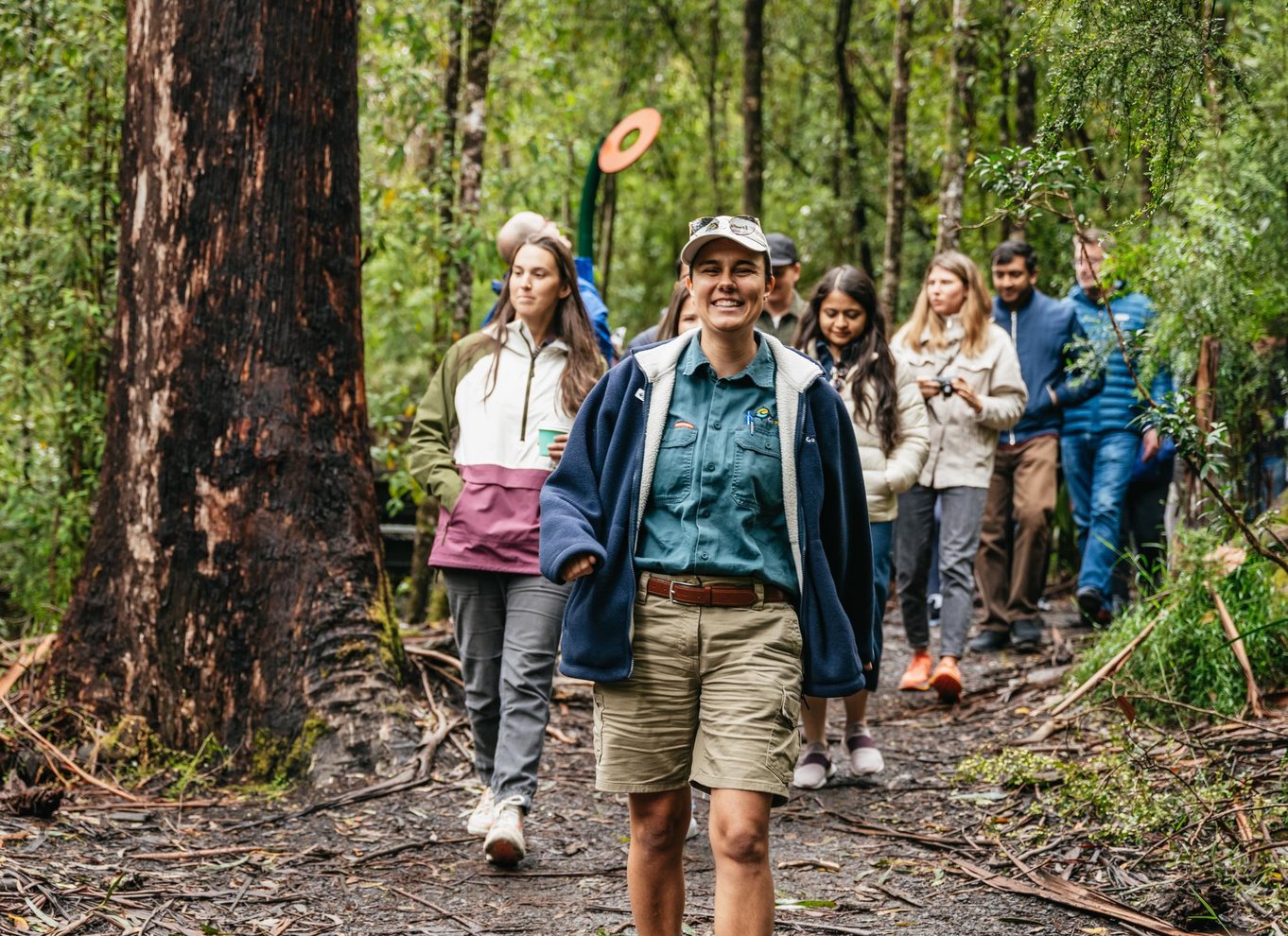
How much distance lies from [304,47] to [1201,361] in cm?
495

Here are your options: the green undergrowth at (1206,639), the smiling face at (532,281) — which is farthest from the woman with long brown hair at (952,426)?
the smiling face at (532,281)

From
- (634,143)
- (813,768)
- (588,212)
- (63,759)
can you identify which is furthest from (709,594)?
(588,212)

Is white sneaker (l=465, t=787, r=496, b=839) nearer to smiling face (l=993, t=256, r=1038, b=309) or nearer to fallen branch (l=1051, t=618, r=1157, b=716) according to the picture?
fallen branch (l=1051, t=618, r=1157, b=716)

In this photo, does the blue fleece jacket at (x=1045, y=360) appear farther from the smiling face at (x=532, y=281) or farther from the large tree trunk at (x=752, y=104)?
the large tree trunk at (x=752, y=104)

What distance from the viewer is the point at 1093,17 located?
3979 millimetres

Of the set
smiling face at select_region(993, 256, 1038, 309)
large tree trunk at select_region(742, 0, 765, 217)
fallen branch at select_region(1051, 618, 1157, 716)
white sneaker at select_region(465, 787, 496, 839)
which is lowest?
white sneaker at select_region(465, 787, 496, 839)

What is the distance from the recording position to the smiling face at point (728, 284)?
3.49 m

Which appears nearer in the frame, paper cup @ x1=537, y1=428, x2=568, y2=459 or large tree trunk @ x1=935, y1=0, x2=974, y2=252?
paper cup @ x1=537, y1=428, x2=568, y2=459

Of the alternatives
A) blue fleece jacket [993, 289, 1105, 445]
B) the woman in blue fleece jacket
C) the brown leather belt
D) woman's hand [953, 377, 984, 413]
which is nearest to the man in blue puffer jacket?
blue fleece jacket [993, 289, 1105, 445]

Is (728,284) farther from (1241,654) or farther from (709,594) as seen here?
(1241,654)

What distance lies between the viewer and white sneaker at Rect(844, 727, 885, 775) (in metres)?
5.95

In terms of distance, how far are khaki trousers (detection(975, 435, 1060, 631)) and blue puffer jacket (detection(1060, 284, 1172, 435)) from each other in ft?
1.55

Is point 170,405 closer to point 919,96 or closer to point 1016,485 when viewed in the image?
point 1016,485

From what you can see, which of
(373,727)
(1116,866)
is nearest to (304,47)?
(373,727)
